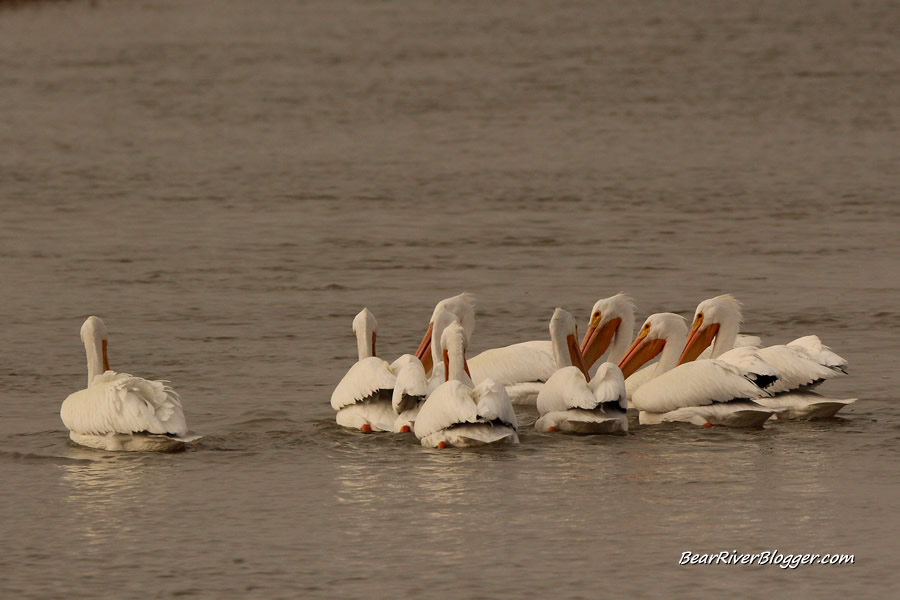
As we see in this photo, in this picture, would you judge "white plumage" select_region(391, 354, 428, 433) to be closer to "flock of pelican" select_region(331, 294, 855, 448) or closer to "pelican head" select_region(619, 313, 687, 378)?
"flock of pelican" select_region(331, 294, 855, 448)

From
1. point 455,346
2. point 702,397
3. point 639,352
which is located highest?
point 455,346

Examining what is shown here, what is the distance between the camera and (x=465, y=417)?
838 centimetres

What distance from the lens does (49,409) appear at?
961 centimetres

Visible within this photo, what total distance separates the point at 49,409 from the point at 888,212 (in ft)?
28.4

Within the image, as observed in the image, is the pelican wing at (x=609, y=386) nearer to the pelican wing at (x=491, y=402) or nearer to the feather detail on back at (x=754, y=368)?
the pelican wing at (x=491, y=402)

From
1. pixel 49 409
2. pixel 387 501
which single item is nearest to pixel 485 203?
pixel 49 409

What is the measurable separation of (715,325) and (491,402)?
223 centimetres

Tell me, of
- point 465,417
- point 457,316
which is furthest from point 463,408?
point 457,316

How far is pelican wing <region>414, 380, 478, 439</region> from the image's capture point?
8398 millimetres

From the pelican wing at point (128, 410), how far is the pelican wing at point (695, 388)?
2.33m

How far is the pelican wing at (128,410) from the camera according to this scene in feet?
27.7

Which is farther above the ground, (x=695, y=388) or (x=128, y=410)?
(x=128, y=410)

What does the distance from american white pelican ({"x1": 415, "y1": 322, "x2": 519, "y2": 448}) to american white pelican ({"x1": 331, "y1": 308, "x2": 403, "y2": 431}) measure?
17.0 inches

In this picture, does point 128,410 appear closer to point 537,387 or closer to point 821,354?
point 537,387
